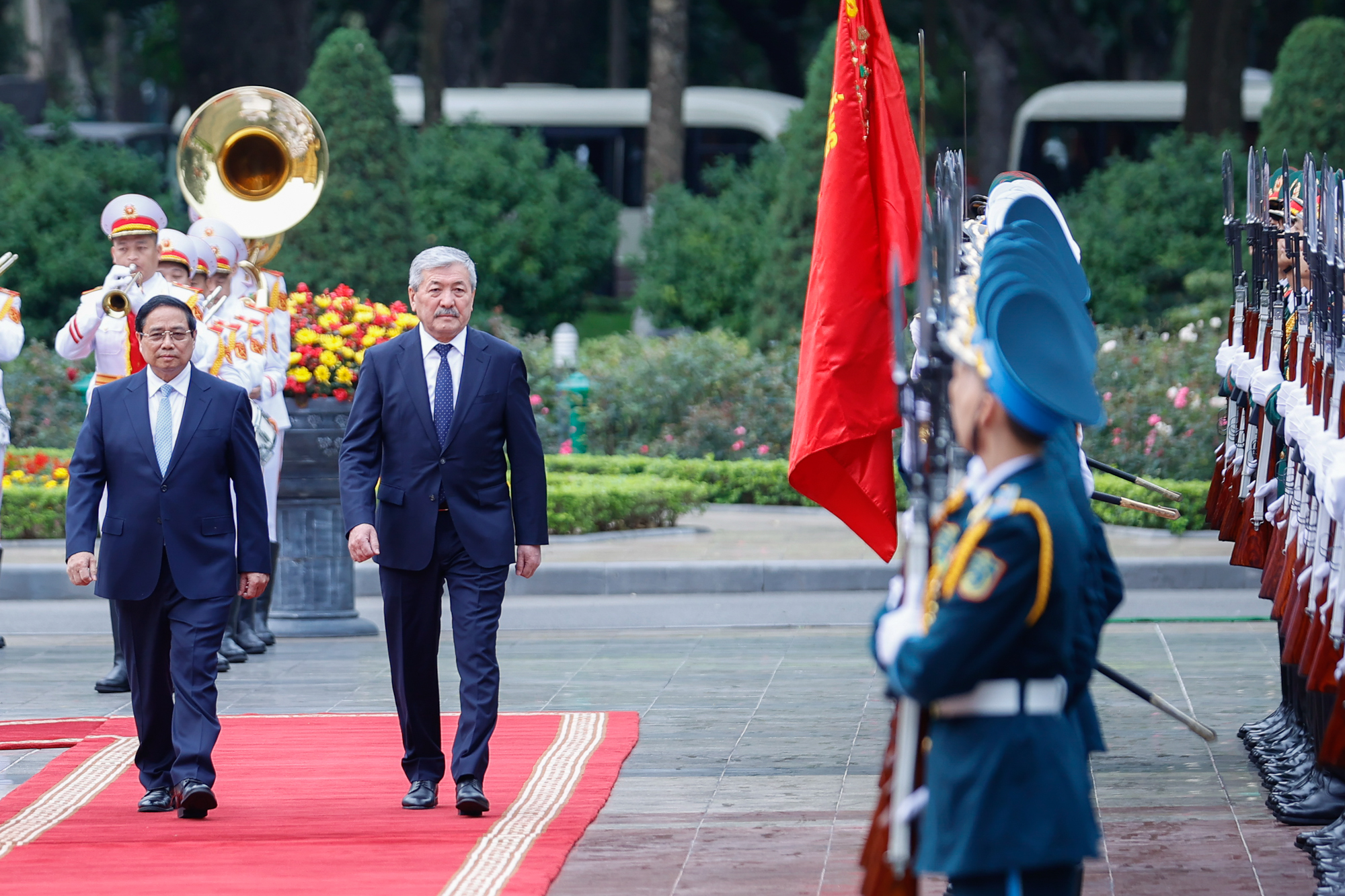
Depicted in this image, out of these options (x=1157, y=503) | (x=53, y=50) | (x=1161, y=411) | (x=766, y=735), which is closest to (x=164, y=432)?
(x=766, y=735)

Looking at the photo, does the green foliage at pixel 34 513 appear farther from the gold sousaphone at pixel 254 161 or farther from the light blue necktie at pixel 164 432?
the light blue necktie at pixel 164 432

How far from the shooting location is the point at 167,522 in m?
6.92

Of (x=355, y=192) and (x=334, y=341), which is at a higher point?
(x=355, y=192)

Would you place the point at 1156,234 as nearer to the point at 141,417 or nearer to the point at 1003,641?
the point at 141,417

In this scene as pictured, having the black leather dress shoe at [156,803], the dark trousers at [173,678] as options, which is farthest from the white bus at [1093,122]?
the black leather dress shoe at [156,803]

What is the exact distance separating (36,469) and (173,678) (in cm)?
883

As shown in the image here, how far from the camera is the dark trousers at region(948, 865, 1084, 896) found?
400cm

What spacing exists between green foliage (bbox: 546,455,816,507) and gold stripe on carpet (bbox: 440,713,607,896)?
776 centimetres

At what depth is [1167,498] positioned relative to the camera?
14203 millimetres

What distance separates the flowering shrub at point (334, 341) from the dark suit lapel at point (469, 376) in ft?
12.6

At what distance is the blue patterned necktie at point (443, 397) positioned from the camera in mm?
6926

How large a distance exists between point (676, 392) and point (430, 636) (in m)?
10.9

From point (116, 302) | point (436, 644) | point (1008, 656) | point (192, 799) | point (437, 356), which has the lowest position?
point (192, 799)

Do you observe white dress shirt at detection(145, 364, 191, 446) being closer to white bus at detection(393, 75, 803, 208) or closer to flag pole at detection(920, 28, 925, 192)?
flag pole at detection(920, 28, 925, 192)
